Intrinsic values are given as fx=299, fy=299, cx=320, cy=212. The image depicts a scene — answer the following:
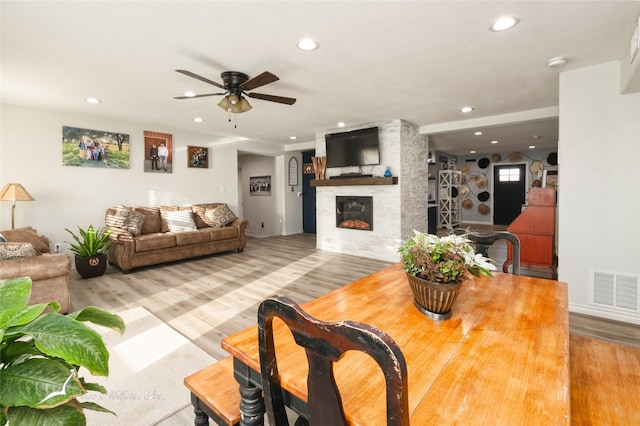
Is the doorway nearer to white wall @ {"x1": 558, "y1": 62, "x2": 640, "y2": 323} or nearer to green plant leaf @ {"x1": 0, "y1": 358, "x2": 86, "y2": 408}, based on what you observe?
white wall @ {"x1": 558, "y1": 62, "x2": 640, "y2": 323}

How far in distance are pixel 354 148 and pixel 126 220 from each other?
155 inches

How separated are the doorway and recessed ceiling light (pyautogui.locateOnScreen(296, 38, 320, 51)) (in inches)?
377

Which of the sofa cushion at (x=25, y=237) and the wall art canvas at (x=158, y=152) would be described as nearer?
the sofa cushion at (x=25, y=237)

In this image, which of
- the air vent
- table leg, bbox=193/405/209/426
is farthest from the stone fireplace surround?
table leg, bbox=193/405/209/426

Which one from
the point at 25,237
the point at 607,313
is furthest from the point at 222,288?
the point at 607,313

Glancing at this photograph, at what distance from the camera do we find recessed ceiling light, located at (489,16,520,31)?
6.91ft

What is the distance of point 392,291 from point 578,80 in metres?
3.13

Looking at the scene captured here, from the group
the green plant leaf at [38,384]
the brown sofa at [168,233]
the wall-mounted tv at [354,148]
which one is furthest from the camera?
the wall-mounted tv at [354,148]

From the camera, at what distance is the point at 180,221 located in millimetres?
5258

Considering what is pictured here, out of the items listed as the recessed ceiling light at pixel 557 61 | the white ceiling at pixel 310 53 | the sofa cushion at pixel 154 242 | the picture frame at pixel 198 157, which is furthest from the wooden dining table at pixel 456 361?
the picture frame at pixel 198 157

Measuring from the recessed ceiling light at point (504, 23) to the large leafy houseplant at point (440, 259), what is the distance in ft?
5.95

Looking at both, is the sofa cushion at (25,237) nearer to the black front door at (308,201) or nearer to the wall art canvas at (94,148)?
the wall art canvas at (94,148)

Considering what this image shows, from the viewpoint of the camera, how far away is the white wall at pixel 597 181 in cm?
272

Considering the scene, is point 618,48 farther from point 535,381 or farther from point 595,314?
point 535,381
